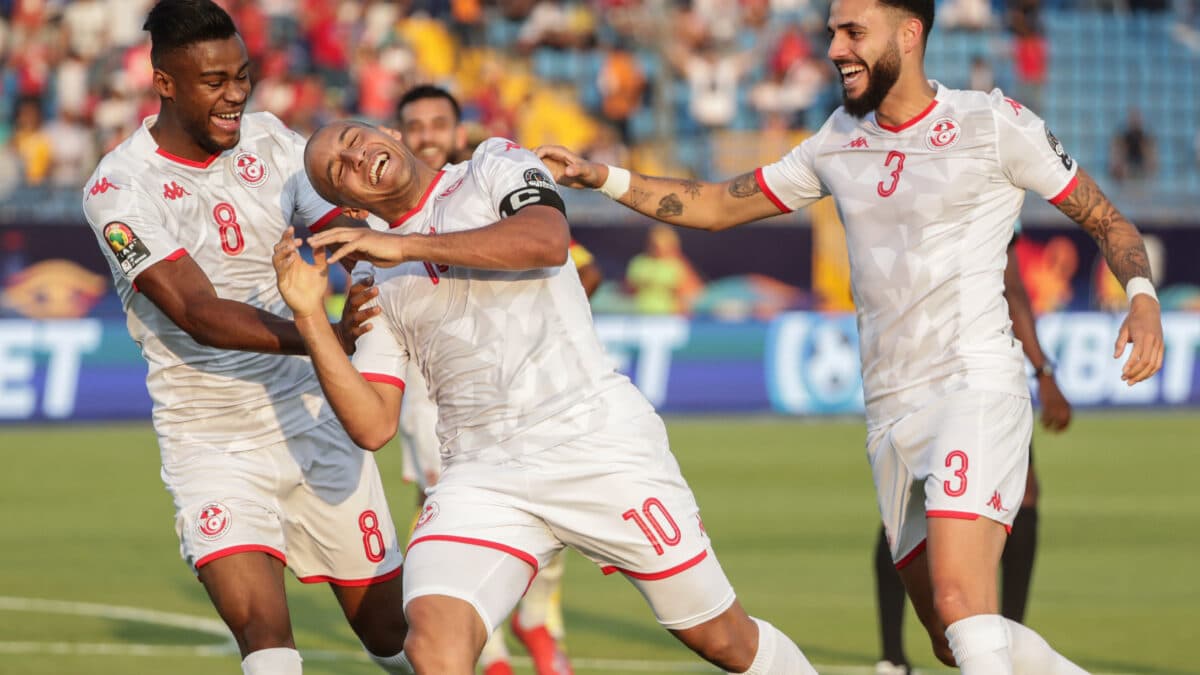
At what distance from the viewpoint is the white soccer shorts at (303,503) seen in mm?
5871

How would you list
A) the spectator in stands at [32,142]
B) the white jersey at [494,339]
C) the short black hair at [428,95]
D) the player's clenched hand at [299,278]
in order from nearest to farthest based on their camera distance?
the player's clenched hand at [299,278] → the white jersey at [494,339] → the short black hair at [428,95] → the spectator in stands at [32,142]

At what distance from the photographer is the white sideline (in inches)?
322

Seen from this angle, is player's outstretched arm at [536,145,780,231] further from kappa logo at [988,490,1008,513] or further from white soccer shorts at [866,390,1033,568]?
kappa logo at [988,490,1008,513]

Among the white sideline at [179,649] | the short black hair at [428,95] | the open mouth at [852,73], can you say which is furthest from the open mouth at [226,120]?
the white sideline at [179,649]

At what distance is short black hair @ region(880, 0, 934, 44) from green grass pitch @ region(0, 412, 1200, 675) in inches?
130

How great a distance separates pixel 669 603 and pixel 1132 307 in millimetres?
1743

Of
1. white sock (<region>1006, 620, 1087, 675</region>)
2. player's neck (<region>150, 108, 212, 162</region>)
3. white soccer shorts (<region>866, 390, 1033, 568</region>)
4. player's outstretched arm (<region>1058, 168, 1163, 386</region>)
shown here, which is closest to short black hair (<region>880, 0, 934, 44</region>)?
player's outstretched arm (<region>1058, 168, 1163, 386</region>)

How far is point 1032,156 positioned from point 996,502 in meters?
1.15

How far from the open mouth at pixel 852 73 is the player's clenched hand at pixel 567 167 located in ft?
3.04

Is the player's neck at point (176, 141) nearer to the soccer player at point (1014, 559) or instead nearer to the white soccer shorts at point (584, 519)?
the white soccer shorts at point (584, 519)

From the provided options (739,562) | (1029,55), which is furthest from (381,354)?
(1029,55)

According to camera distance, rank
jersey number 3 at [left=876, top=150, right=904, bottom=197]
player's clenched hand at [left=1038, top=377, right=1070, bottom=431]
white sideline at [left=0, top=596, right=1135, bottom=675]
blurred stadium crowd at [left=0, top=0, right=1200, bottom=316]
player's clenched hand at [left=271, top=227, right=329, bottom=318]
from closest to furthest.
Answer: player's clenched hand at [left=271, top=227, right=329, bottom=318] < jersey number 3 at [left=876, top=150, right=904, bottom=197] < player's clenched hand at [left=1038, top=377, right=1070, bottom=431] < white sideline at [left=0, top=596, right=1135, bottom=675] < blurred stadium crowd at [left=0, top=0, right=1200, bottom=316]

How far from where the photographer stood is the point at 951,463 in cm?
563

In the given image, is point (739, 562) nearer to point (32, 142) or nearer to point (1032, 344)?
point (1032, 344)
